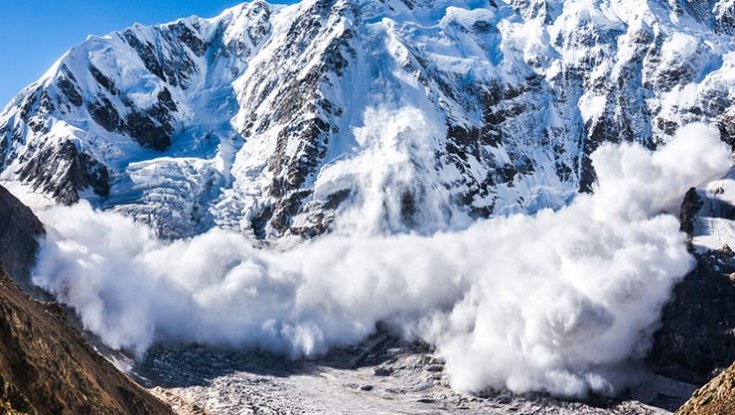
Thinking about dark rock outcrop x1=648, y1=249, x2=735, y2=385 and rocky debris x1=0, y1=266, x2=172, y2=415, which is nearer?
rocky debris x1=0, y1=266, x2=172, y2=415

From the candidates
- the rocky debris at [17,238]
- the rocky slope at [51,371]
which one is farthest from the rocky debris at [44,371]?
the rocky debris at [17,238]

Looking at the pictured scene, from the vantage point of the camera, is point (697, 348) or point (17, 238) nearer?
point (17, 238)

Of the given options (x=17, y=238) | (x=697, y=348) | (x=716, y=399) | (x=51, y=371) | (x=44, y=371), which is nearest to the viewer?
(x=716, y=399)

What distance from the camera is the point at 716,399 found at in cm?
4359

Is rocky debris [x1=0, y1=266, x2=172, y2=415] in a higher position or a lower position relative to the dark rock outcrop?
lower

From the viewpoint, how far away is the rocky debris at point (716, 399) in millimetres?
42562

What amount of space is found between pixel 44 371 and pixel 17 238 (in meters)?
125

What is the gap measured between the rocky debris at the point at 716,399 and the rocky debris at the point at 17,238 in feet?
503

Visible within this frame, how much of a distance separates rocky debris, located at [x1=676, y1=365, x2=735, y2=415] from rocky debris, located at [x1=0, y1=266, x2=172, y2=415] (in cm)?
3568

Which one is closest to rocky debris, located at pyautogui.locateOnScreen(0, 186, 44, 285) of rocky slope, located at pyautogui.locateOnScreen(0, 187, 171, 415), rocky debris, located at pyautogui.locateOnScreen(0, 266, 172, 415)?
rocky slope, located at pyautogui.locateOnScreen(0, 187, 171, 415)

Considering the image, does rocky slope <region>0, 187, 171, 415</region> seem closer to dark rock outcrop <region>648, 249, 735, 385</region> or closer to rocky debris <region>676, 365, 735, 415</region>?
rocky debris <region>676, 365, 735, 415</region>

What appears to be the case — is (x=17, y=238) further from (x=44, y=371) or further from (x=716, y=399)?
(x=716, y=399)

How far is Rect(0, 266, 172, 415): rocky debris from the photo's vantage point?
Result: 61731 millimetres

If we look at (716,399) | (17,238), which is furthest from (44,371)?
(17,238)
